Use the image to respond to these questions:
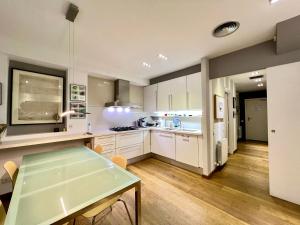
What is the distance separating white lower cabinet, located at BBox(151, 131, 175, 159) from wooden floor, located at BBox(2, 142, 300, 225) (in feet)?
1.37

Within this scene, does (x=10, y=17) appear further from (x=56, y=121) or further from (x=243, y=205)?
(x=243, y=205)

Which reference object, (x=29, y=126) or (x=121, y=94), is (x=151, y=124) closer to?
(x=121, y=94)

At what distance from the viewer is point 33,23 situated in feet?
5.68

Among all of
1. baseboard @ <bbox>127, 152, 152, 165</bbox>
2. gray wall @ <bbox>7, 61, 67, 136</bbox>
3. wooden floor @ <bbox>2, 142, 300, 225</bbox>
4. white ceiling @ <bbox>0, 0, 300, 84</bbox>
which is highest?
white ceiling @ <bbox>0, 0, 300, 84</bbox>

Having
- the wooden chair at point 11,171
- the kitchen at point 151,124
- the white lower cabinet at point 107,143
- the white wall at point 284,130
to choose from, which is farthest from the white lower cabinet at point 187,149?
the wooden chair at point 11,171

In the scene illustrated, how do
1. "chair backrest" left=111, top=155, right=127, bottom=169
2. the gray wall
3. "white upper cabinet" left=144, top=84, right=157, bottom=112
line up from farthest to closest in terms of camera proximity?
"white upper cabinet" left=144, top=84, right=157, bottom=112, the gray wall, "chair backrest" left=111, top=155, right=127, bottom=169

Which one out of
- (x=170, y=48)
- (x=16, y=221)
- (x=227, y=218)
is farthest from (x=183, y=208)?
(x=170, y=48)

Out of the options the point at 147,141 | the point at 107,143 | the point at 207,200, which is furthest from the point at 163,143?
the point at 207,200

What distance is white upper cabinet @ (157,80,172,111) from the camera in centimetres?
364

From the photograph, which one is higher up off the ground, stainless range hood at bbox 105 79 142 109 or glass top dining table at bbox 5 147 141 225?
stainless range hood at bbox 105 79 142 109

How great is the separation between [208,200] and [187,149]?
109 cm

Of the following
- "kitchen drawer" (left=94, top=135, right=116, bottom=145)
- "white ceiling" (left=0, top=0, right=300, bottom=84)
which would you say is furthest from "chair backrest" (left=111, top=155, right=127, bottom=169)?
"white ceiling" (left=0, top=0, right=300, bottom=84)

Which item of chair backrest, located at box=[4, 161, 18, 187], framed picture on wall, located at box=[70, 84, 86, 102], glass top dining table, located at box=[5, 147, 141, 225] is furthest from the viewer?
framed picture on wall, located at box=[70, 84, 86, 102]

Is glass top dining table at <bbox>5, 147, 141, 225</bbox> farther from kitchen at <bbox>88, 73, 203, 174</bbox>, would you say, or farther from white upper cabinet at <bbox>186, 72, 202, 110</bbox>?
white upper cabinet at <bbox>186, 72, 202, 110</bbox>
